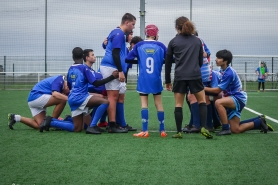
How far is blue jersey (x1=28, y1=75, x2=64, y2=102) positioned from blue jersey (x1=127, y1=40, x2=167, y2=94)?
147cm

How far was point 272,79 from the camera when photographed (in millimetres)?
24156

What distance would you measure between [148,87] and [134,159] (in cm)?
197

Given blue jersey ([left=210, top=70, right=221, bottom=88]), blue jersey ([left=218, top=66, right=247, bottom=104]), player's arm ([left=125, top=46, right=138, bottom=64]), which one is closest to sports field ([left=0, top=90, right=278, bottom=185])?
blue jersey ([left=218, top=66, right=247, bottom=104])

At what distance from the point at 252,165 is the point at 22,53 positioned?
1907 centimetres

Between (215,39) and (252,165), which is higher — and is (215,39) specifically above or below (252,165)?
above

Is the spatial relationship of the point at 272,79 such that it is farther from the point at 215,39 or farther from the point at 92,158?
the point at 92,158

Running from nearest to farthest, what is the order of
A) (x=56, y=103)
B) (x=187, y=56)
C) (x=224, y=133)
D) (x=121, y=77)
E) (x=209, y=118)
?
(x=187, y=56) → (x=224, y=133) → (x=121, y=77) → (x=209, y=118) → (x=56, y=103)

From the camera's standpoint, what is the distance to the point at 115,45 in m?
6.93

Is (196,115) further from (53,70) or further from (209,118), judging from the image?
(53,70)

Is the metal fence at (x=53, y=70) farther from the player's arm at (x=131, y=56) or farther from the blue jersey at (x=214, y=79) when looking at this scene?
the player's arm at (x=131, y=56)

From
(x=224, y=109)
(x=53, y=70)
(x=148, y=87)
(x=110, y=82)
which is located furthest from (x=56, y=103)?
(x=53, y=70)

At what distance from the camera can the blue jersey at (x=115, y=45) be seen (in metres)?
6.95

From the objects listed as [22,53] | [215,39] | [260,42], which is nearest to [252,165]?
[215,39]

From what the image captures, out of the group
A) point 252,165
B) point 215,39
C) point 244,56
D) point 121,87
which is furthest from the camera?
point 244,56
